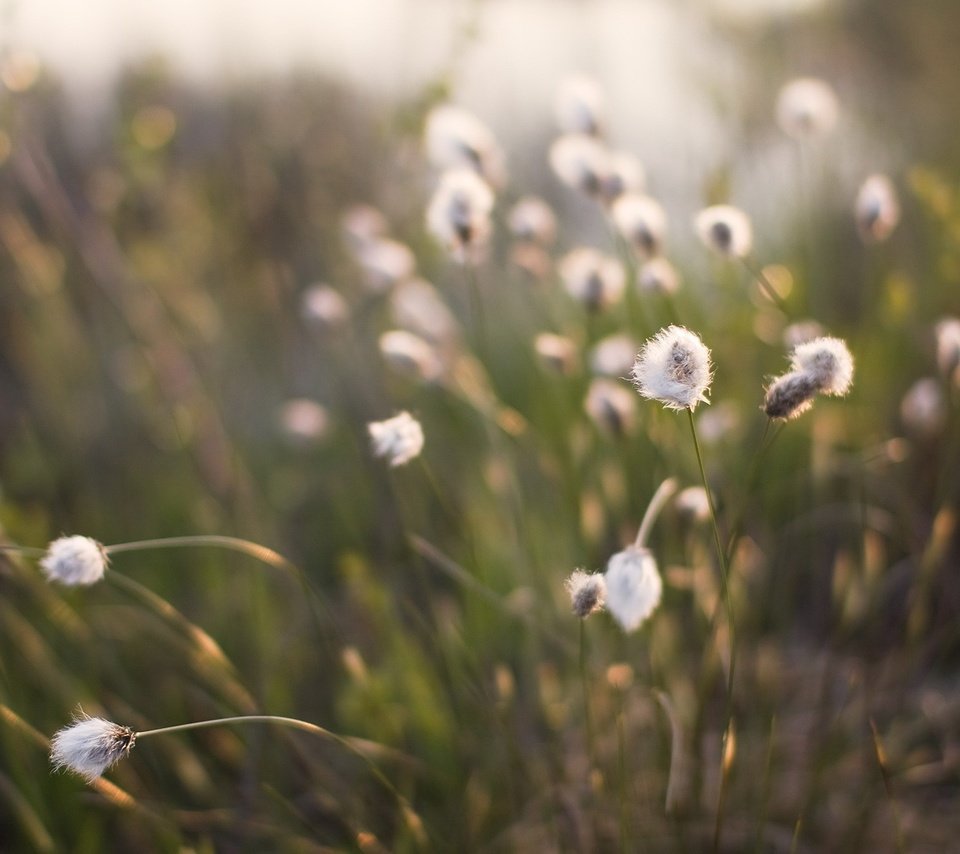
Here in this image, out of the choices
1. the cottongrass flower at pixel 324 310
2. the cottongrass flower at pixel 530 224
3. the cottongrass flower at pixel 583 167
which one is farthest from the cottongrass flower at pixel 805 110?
the cottongrass flower at pixel 324 310

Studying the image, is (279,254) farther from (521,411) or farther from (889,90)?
(889,90)

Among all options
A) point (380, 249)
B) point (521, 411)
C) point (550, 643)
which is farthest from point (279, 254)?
point (550, 643)

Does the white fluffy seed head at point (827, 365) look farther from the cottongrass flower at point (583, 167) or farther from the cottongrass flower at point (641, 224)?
the cottongrass flower at point (583, 167)

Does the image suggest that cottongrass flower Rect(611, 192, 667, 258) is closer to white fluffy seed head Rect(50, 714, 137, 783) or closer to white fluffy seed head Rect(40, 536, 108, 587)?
white fluffy seed head Rect(40, 536, 108, 587)

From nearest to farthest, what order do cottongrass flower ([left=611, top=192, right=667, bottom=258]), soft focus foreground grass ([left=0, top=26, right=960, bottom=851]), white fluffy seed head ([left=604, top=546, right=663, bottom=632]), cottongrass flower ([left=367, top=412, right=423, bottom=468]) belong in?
white fluffy seed head ([left=604, top=546, right=663, bottom=632]) → cottongrass flower ([left=367, top=412, right=423, bottom=468]) → soft focus foreground grass ([left=0, top=26, right=960, bottom=851]) → cottongrass flower ([left=611, top=192, right=667, bottom=258])

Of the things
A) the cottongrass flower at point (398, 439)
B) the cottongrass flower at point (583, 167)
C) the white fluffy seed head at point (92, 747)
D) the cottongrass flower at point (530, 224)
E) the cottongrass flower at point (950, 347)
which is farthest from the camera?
the cottongrass flower at point (530, 224)

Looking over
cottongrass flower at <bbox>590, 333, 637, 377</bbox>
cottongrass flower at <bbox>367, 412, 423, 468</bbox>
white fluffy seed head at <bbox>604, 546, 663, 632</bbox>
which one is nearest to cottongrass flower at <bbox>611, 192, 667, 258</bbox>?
cottongrass flower at <bbox>590, 333, 637, 377</bbox>

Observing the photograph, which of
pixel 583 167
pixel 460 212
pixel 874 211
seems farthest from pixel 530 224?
pixel 874 211
